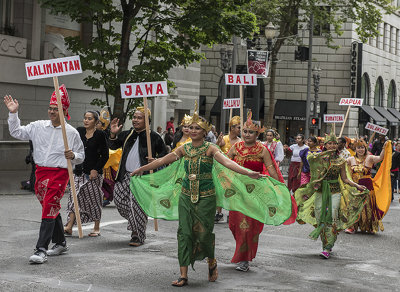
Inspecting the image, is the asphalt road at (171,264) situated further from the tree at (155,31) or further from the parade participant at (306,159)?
the tree at (155,31)

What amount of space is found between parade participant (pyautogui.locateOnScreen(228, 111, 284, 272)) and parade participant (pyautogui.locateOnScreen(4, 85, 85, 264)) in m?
1.98

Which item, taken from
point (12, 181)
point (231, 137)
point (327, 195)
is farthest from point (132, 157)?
point (12, 181)

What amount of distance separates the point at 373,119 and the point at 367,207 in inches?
1459

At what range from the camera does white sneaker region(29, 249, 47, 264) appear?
8.83 meters

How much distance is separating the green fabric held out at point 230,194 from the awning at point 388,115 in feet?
148

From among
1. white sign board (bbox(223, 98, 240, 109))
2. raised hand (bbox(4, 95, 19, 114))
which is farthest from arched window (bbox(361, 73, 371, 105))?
raised hand (bbox(4, 95, 19, 114))

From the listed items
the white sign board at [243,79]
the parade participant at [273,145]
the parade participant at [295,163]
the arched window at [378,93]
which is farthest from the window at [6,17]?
the arched window at [378,93]

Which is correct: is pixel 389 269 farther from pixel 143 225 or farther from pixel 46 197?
pixel 46 197

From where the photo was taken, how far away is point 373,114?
50500 mm

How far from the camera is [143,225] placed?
10.8m

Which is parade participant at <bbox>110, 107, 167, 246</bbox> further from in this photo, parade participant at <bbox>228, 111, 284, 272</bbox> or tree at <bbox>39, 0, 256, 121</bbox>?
tree at <bbox>39, 0, 256, 121</bbox>

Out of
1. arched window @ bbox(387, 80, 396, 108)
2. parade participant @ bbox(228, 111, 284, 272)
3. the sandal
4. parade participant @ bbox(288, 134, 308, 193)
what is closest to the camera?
the sandal

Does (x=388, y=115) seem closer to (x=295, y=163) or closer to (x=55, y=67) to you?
(x=295, y=163)

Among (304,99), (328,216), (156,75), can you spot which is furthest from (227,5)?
(304,99)
